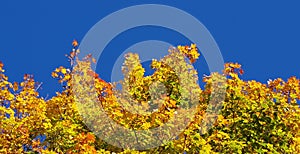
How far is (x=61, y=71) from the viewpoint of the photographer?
32.6 meters

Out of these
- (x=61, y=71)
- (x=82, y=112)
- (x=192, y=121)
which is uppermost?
(x=61, y=71)

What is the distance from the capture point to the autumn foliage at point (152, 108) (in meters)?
29.5

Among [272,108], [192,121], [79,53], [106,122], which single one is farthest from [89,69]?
[272,108]

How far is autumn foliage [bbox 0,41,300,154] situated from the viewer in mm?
29500

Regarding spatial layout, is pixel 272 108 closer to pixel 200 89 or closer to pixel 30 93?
pixel 200 89

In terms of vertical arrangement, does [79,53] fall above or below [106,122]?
above

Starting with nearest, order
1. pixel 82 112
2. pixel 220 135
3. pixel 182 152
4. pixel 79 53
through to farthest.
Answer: pixel 182 152, pixel 220 135, pixel 82 112, pixel 79 53

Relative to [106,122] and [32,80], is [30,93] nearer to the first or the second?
[32,80]

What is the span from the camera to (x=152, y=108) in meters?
29.0

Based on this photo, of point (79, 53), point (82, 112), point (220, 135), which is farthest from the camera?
point (79, 53)

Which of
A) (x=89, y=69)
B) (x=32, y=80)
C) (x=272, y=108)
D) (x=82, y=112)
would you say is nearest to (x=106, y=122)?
(x=82, y=112)

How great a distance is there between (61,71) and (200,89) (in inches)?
275

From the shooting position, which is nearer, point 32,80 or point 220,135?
point 220,135

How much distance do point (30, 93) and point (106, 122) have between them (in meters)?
5.21
